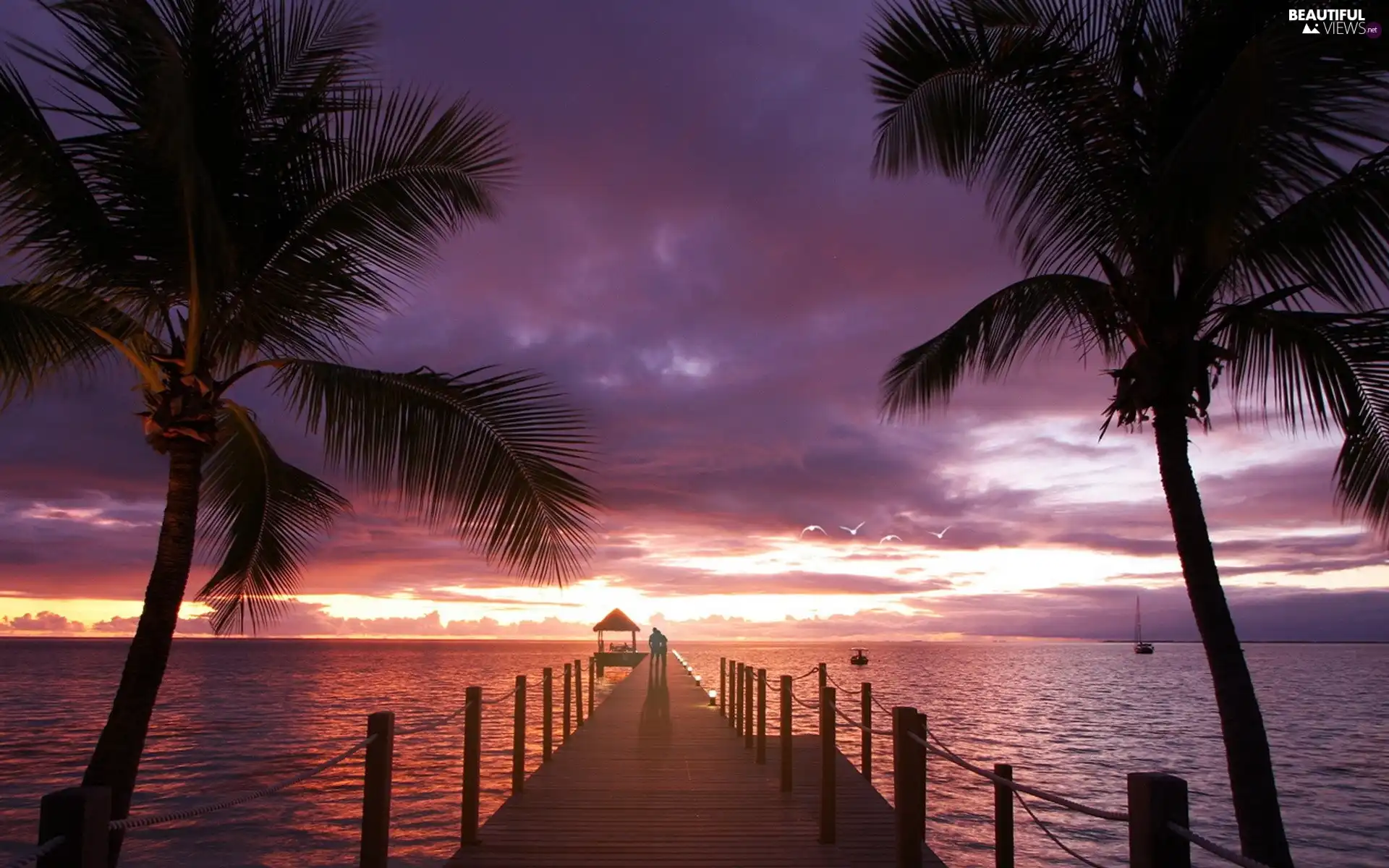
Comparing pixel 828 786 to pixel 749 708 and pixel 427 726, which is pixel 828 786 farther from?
pixel 749 708

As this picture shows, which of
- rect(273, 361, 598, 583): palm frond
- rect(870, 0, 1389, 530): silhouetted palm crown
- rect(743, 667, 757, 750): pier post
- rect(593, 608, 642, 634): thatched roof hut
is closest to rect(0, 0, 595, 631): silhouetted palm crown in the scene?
rect(273, 361, 598, 583): palm frond

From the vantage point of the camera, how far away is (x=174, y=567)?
6715mm

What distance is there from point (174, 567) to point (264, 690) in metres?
69.3

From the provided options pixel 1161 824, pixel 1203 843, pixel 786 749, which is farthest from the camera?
pixel 786 749

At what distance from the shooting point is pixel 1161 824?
3287mm

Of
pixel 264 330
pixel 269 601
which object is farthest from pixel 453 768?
pixel 264 330

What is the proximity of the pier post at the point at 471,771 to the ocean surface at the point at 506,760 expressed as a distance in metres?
1.31

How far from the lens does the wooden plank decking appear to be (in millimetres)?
7277

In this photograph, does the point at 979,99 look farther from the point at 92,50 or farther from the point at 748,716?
the point at 748,716

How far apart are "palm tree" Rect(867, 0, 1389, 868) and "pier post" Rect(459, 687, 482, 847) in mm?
5270

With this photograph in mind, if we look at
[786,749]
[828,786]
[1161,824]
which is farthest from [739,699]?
[1161,824]

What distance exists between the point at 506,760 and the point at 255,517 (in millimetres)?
Result: 18962

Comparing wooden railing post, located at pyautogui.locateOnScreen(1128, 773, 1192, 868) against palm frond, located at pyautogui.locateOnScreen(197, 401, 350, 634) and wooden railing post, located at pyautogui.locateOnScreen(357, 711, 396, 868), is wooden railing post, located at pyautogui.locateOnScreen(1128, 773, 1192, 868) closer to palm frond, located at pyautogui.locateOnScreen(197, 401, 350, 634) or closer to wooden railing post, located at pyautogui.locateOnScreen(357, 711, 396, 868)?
wooden railing post, located at pyautogui.locateOnScreen(357, 711, 396, 868)

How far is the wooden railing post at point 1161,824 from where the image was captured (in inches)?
128
